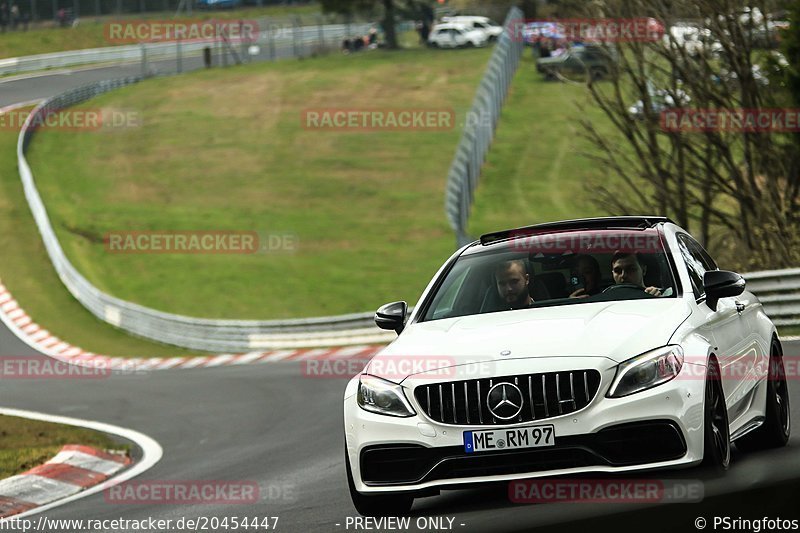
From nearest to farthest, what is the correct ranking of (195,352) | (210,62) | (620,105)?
(620,105), (195,352), (210,62)

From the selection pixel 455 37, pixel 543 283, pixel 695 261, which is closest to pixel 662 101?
pixel 695 261

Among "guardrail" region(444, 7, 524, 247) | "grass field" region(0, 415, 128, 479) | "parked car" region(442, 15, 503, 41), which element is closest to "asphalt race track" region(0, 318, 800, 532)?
"grass field" region(0, 415, 128, 479)

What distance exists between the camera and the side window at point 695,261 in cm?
802

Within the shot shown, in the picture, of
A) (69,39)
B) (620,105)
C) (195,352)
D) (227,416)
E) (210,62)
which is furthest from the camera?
(69,39)

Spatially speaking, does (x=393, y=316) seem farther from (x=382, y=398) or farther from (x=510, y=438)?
(x=510, y=438)

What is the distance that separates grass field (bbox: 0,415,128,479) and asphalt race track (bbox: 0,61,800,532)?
745 millimetres

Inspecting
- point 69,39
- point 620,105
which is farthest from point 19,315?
point 69,39

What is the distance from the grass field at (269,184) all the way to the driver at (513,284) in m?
22.6

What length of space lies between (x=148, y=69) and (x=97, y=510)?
63.3 metres

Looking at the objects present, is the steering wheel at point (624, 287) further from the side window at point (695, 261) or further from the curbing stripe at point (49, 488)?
the curbing stripe at point (49, 488)

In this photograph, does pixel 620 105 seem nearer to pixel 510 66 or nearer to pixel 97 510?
pixel 97 510

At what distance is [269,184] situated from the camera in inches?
1829

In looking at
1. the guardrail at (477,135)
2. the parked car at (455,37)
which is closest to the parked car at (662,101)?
the guardrail at (477,135)

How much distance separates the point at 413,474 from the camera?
6.95 meters
